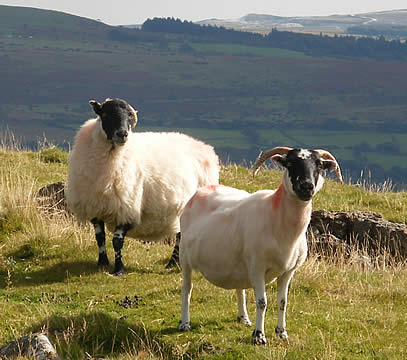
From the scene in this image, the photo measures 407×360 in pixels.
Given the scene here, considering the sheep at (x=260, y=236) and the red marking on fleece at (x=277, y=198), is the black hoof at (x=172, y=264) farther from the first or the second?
the red marking on fleece at (x=277, y=198)

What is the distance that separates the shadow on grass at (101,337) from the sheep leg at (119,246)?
9.98ft

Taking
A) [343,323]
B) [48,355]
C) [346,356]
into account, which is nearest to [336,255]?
[343,323]

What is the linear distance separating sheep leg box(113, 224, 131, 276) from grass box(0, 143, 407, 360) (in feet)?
0.79

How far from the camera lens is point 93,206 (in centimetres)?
1173

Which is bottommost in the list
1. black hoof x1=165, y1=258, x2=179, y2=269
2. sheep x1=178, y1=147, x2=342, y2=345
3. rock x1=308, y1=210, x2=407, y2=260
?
rock x1=308, y1=210, x2=407, y2=260

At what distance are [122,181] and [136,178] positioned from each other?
0.41 metres

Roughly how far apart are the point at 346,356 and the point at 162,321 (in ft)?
7.86

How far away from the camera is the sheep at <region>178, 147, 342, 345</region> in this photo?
23.7 feet

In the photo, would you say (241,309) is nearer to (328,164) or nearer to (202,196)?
(202,196)

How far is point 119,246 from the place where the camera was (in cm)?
1179

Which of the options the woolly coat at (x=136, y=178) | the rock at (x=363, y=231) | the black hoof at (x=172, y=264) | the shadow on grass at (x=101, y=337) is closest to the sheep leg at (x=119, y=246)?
the woolly coat at (x=136, y=178)

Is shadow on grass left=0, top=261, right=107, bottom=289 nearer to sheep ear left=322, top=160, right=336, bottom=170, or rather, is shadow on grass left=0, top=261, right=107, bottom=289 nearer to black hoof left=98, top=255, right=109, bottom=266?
black hoof left=98, top=255, right=109, bottom=266

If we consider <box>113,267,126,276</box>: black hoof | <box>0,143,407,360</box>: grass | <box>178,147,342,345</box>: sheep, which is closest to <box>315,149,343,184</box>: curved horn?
<box>178,147,342,345</box>: sheep

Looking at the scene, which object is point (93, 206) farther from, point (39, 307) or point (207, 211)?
point (207, 211)
